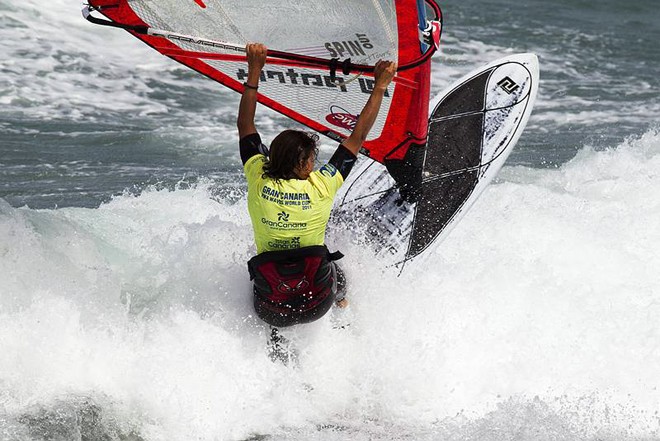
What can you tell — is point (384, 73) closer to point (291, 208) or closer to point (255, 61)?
Answer: point (255, 61)

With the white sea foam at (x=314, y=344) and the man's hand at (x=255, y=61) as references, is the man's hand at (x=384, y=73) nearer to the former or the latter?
the man's hand at (x=255, y=61)

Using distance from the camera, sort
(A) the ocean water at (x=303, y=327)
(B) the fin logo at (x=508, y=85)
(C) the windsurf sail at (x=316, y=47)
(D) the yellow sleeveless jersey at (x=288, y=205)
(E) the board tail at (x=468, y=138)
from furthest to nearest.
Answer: (B) the fin logo at (x=508, y=85), (E) the board tail at (x=468, y=138), (C) the windsurf sail at (x=316, y=47), (A) the ocean water at (x=303, y=327), (D) the yellow sleeveless jersey at (x=288, y=205)

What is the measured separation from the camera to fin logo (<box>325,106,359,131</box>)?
5.30 m

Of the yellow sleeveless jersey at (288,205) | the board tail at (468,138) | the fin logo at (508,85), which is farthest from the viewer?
the fin logo at (508,85)

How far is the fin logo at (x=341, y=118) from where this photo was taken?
530cm

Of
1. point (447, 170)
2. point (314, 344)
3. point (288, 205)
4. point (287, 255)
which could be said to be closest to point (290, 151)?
point (288, 205)

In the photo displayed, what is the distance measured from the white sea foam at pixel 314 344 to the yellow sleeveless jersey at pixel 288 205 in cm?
67

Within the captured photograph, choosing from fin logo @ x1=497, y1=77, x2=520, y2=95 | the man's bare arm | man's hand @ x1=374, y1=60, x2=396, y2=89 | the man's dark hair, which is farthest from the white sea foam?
fin logo @ x1=497, y1=77, x2=520, y2=95

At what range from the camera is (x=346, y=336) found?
195 inches

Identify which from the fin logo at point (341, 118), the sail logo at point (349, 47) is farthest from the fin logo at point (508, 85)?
the sail logo at point (349, 47)

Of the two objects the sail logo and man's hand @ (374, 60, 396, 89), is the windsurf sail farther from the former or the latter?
man's hand @ (374, 60, 396, 89)

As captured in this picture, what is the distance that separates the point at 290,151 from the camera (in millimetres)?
3947

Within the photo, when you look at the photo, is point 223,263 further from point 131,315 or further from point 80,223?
point 80,223

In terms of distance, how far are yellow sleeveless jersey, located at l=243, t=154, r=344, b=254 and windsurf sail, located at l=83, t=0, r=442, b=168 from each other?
937mm
